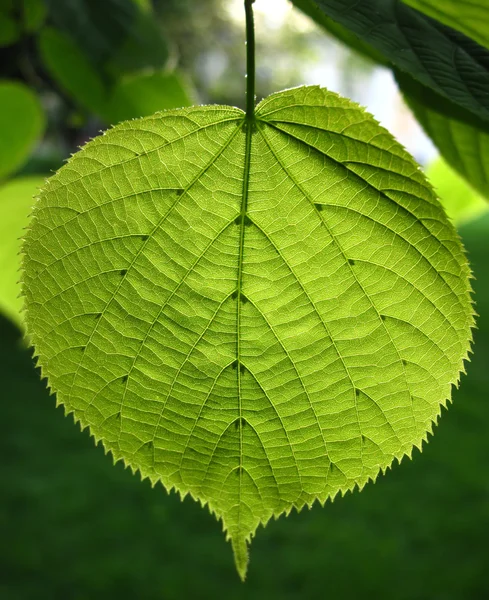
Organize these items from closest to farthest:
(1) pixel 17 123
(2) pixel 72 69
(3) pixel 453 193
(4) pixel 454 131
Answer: (4) pixel 454 131 < (3) pixel 453 193 < (2) pixel 72 69 < (1) pixel 17 123

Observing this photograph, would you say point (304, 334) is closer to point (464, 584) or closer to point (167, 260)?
point (167, 260)

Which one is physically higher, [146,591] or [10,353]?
[10,353]

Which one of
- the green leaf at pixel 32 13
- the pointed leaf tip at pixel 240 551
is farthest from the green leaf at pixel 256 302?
the green leaf at pixel 32 13

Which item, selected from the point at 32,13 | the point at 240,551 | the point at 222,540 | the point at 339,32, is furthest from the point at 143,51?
the point at 222,540

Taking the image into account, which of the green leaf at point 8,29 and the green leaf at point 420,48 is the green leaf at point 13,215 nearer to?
the green leaf at point 8,29

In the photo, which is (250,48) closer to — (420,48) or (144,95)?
(420,48)

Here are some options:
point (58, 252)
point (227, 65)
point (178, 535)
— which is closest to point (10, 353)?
point (178, 535)
